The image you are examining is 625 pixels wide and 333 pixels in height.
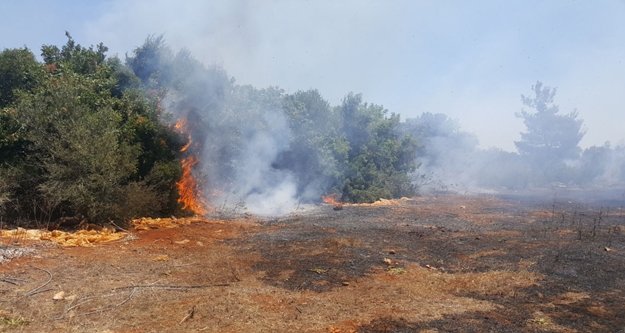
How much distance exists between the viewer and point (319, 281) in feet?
27.8

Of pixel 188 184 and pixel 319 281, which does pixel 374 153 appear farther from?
pixel 319 281

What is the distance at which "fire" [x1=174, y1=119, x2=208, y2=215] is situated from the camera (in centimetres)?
1792

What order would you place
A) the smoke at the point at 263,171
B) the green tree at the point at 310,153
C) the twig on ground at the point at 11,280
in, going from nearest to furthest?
the twig on ground at the point at 11,280 < the smoke at the point at 263,171 < the green tree at the point at 310,153

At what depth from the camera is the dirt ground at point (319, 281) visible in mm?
6312

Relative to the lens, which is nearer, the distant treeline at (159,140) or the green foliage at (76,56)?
the distant treeline at (159,140)

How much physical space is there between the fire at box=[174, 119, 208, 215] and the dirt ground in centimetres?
401

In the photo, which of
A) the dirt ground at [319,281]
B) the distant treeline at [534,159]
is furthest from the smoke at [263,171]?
the distant treeline at [534,159]

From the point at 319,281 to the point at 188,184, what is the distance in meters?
11.9

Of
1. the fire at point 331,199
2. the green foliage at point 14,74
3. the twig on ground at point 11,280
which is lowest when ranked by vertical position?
the twig on ground at point 11,280

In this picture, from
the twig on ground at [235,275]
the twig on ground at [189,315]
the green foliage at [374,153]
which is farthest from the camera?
the green foliage at [374,153]

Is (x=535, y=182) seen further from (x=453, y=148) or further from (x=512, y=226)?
(x=512, y=226)

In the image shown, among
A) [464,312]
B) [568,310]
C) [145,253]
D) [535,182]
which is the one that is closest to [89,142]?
[145,253]

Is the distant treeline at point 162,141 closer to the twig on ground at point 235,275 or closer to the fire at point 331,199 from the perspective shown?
the fire at point 331,199

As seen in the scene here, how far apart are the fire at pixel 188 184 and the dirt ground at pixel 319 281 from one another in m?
4.01
